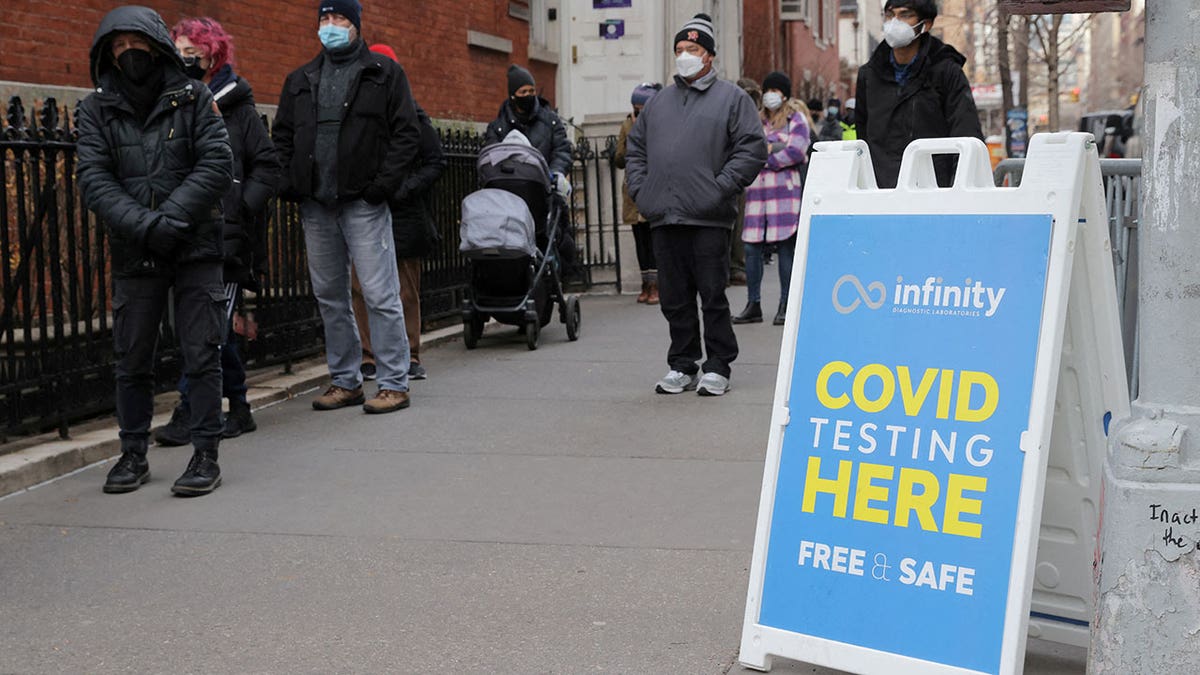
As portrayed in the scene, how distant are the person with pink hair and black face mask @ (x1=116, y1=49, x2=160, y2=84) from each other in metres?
1.13

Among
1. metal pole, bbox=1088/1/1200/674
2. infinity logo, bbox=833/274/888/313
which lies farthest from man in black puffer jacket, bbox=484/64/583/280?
metal pole, bbox=1088/1/1200/674

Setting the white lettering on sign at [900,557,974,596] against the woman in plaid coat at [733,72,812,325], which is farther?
the woman in plaid coat at [733,72,812,325]

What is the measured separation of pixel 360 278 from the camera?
327 inches

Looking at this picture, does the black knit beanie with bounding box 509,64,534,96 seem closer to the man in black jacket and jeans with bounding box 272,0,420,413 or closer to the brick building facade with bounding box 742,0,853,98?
the man in black jacket and jeans with bounding box 272,0,420,413

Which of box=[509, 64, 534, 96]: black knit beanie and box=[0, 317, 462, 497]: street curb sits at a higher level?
box=[509, 64, 534, 96]: black knit beanie

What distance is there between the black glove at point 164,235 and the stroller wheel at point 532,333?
4645 mm

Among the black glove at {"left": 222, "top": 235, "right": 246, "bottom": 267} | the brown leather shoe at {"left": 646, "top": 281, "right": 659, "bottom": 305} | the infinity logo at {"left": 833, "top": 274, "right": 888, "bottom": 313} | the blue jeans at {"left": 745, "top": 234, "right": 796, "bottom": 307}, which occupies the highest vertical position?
the black glove at {"left": 222, "top": 235, "right": 246, "bottom": 267}

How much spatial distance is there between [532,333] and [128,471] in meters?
4.56

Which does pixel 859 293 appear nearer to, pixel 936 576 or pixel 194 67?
pixel 936 576

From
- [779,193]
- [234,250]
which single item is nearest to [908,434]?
[234,250]

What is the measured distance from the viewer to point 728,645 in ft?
14.3

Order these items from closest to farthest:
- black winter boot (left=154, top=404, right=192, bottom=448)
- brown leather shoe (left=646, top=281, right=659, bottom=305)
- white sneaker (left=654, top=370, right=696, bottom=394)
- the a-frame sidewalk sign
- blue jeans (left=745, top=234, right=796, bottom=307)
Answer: the a-frame sidewalk sign
black winter boot (left=154, top=404, right=192, bottom=448)
white sneaker (left=654, top=370, right=696, bottom=394)
blue jeans (left=745, top=234, right=796, bottom=307)
brown leather shoe (left=646, top=281, right=659, bottom=305)

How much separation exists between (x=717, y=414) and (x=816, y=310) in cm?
400

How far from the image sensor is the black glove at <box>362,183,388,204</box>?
805 cm
